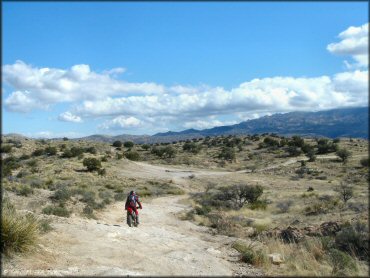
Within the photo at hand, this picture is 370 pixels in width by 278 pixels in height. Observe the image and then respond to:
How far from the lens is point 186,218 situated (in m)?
29.9

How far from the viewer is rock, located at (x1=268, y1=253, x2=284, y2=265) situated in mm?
13837

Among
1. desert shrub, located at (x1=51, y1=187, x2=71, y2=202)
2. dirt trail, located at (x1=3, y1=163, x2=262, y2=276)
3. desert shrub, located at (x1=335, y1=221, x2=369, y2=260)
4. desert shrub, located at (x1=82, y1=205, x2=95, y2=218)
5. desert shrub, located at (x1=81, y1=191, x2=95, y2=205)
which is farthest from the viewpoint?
desert shrub, located at (x1=81, y1=191, x2=95, y2=205)

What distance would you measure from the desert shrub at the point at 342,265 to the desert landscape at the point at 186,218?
0.04m

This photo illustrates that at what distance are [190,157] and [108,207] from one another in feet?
169

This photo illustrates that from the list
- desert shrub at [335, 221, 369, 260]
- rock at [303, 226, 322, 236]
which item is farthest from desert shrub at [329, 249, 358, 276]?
rock at [303, 226, 322, 236]

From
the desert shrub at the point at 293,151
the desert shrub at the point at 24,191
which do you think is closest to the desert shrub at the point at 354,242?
the desert shrub at the point at 24,191

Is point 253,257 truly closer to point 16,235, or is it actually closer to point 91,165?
point 16,235

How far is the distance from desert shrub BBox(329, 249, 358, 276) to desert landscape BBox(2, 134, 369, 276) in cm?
4

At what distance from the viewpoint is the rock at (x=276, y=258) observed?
13.8m

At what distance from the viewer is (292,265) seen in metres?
12.4

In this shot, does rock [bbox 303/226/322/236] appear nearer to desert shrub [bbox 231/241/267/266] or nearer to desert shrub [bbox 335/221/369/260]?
desert shrub [bbox 335/221/369/260]

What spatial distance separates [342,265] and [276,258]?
2478mm

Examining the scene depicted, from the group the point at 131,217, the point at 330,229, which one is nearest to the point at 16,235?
the point at 131,217

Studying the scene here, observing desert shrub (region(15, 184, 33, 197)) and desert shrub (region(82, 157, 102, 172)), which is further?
desert shrub (region(82, 157, 102, 172))
